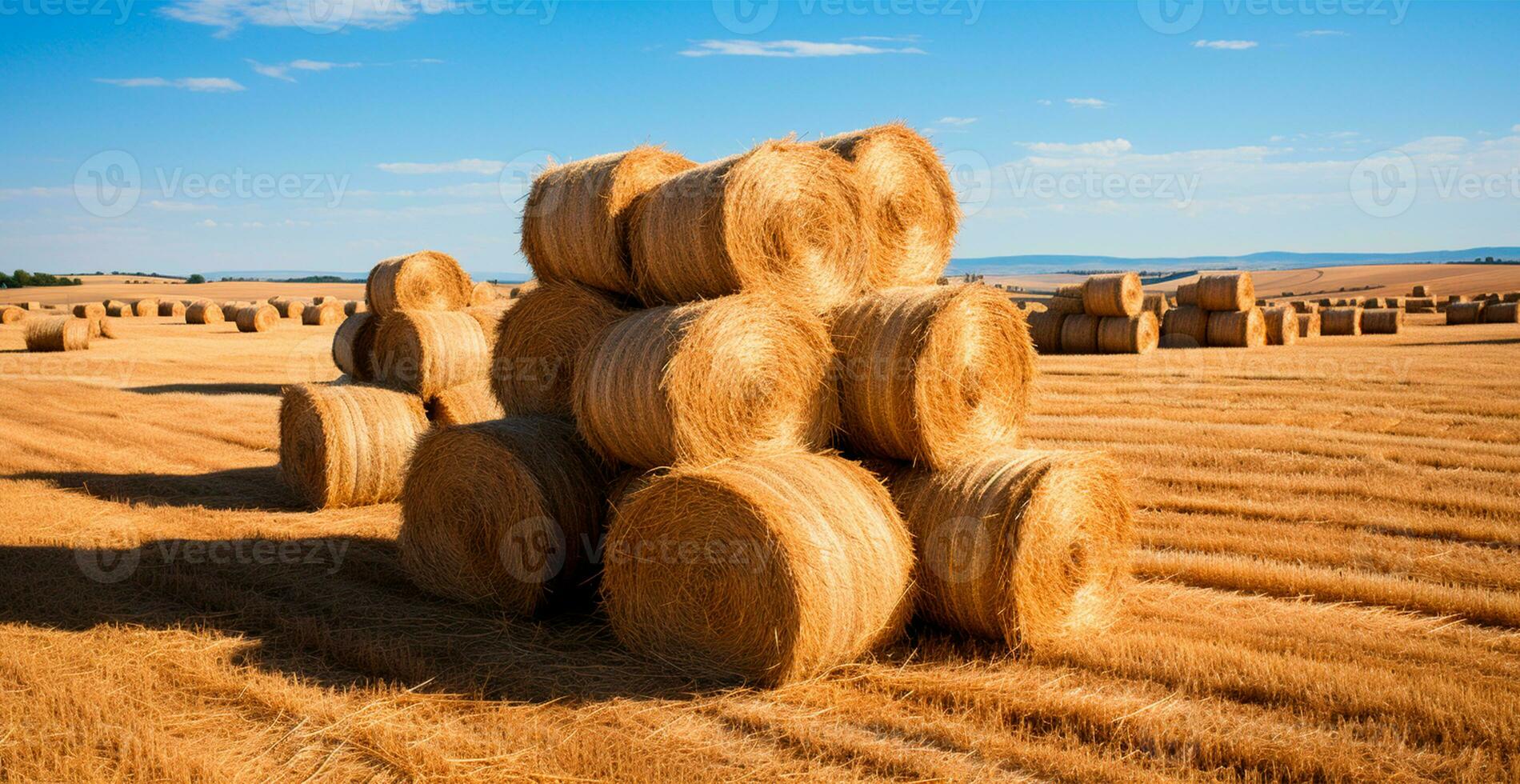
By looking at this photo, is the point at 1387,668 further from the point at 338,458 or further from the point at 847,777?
the point at 338,458

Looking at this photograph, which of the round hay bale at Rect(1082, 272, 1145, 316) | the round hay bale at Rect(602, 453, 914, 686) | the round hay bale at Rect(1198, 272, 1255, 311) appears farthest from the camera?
the round hay bale at Rect(1198, 272, 1255, 311)

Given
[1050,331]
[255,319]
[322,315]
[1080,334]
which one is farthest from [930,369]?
[322,315]

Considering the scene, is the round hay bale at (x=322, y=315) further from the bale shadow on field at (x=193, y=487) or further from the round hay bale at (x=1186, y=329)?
the round hay bale at (x=1186, y=329)

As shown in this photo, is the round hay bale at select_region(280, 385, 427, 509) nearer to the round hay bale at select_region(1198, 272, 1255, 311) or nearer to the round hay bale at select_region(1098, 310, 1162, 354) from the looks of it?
the round hay bale at select_region(1098, 310, 1162, 354)

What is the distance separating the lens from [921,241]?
7.19 metres

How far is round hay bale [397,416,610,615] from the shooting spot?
6.36 metres

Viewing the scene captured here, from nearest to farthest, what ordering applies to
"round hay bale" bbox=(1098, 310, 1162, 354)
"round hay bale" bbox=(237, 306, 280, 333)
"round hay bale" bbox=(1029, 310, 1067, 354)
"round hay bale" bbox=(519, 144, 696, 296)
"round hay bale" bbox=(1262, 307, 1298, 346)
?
"round hay bale" bbox=(519, 144, 696, 296)
"round hay bale" bbox=(1098, 310, 1162, 354)
"round hay bale" bbox=(1029, 310, 1067, 354)
"round hay bale" bbox=(1262, 307, 1298, 346)
"round hay bale" bbox=(237, 306, 280, 333)

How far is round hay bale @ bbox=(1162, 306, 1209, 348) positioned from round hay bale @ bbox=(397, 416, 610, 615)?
1832 cm

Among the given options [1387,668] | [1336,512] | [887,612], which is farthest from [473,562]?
[1336,512]

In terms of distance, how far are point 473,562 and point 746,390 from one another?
2157 mm

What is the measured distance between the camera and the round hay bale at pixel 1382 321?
26.6 metres

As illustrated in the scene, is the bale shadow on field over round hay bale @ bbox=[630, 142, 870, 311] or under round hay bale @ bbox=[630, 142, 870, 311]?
under

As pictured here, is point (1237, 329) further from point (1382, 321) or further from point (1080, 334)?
point (1382, 321)

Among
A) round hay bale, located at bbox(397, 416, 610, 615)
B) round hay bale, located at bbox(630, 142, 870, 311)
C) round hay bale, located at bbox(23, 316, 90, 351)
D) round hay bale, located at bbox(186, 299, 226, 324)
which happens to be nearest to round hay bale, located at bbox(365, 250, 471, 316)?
round hay bale, located at bbox(397, 416, 610, 615)
